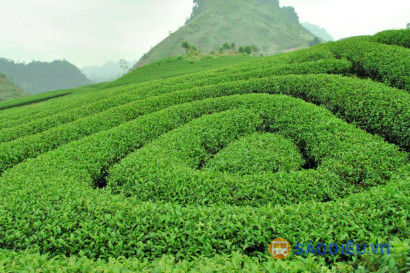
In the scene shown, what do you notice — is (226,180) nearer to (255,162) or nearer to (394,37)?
(255,162)

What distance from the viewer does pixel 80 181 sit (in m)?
6.52

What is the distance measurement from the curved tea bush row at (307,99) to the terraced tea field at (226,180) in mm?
49

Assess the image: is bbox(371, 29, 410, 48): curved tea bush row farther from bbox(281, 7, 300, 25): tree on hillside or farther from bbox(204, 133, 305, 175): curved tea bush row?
bbox(281, 7, 300, 25): tree on hillside

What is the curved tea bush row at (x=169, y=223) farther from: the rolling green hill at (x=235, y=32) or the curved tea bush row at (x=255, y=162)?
the rolling green hill at (x=235, y=32)

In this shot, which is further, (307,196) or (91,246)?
(307,196)

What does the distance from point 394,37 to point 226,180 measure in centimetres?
1305

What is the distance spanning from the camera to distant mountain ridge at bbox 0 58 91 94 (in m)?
160

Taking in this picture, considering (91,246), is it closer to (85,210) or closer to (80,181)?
(85,210)

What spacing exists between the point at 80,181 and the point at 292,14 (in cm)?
21679

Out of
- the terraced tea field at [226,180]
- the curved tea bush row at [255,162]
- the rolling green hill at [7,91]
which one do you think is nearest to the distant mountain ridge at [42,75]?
the rolling green hill at [7,91]

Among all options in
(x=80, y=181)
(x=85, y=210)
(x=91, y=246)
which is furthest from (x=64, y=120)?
(x=91, y=246)

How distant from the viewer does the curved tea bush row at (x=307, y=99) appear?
7.63m
